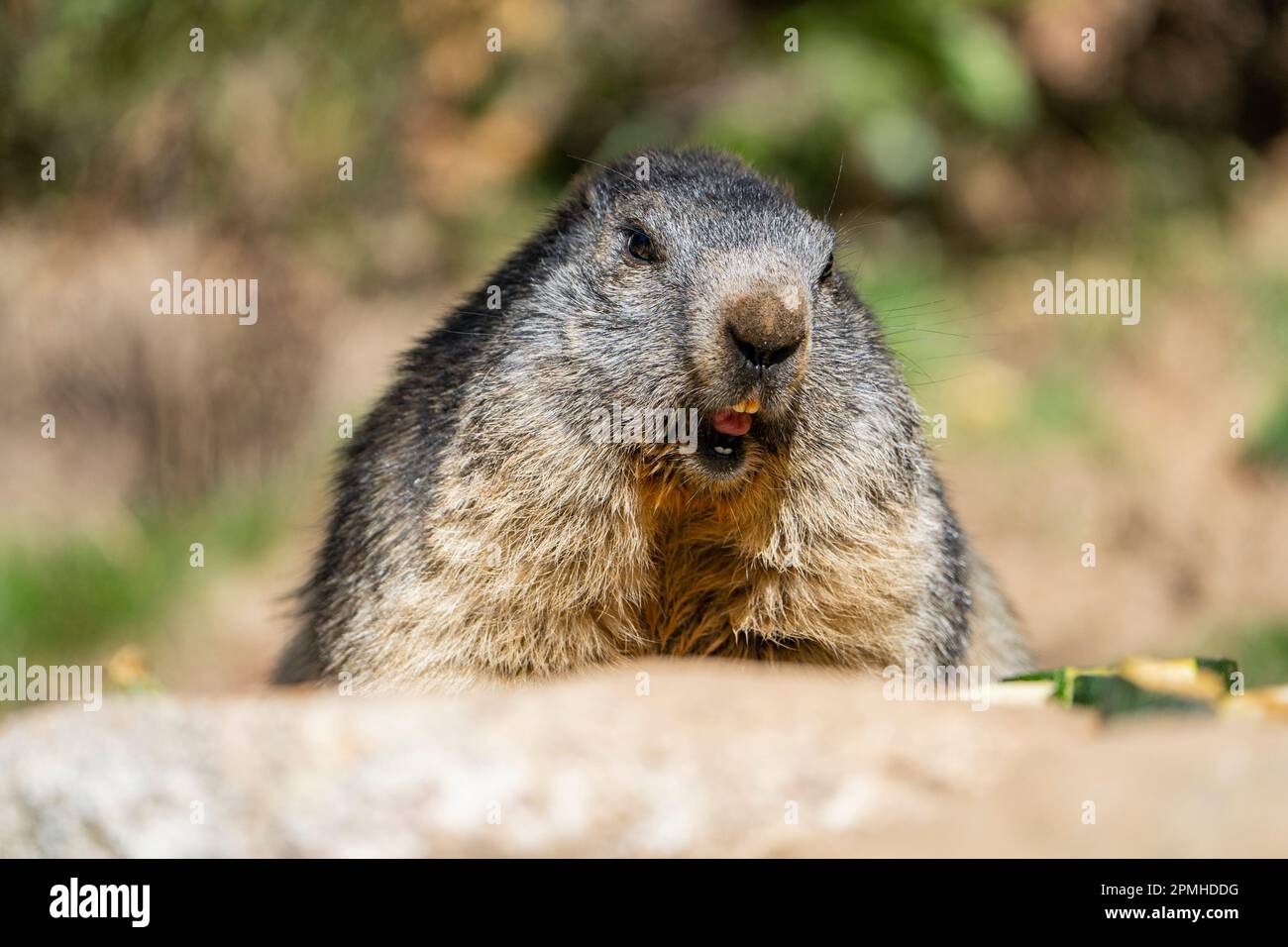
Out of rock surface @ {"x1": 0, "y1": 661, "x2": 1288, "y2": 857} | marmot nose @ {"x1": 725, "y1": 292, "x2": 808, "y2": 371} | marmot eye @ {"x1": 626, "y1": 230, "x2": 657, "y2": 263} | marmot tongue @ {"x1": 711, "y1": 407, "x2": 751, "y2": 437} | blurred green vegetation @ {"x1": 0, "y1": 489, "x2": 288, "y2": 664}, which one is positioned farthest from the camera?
blurred green vegetation @ {"x1": 0, "y1": 489, "x2": 288, "y2": 664}

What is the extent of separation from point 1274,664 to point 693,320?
636 cm

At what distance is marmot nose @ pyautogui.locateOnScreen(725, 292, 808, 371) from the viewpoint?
4.56 meters

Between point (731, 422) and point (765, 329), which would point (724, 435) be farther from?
point (765, 329)

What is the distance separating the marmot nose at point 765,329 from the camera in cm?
456

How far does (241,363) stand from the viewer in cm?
1180

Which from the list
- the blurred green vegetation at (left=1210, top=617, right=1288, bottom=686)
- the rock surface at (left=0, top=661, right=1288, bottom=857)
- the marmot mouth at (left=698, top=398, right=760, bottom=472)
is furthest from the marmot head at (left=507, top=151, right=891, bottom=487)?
the blurred green vegetation at (left=1210, top=617, right=1288, bottom=686)

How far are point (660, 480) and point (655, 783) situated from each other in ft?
6.15

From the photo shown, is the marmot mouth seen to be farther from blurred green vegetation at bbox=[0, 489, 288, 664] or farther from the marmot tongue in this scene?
blurred green vegetation at bbox=[0, 489, 288, 664]

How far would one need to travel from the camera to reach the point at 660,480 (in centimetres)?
498

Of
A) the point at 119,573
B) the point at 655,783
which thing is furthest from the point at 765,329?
the point at 119,573

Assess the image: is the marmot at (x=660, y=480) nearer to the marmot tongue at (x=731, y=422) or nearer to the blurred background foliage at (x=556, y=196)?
the marmot tongue at (x=731, y=422)

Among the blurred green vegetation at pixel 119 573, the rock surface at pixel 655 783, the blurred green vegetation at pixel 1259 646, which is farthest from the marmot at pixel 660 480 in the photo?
the blurred green vegetation at pixel 119 573

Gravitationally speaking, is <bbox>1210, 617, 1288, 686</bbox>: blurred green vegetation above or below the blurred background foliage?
below

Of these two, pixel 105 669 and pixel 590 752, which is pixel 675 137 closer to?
pixel 105 669
